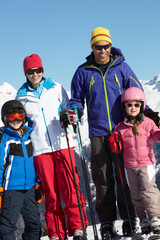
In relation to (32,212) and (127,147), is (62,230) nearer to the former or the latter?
(32,212)

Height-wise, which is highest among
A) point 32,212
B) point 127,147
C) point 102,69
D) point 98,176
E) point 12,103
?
point 102,69

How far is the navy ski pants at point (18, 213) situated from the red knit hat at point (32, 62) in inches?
66.3

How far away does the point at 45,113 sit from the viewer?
4.42 metres

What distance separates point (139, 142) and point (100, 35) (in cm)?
159

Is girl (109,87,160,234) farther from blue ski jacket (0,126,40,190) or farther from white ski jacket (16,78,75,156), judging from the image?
blue ski jacket (0,126,40,190)

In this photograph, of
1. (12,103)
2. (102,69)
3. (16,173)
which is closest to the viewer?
(16,173)

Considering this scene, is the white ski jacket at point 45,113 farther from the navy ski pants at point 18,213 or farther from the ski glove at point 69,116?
the navy ski pants at point 18,213

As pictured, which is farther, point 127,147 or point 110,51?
point 110,51

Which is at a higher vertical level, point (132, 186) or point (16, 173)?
point (16, 173)

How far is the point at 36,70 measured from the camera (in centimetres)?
457

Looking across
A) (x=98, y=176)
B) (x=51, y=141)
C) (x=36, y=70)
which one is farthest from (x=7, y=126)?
(x=98, y=176)

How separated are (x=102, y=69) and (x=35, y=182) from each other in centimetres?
177

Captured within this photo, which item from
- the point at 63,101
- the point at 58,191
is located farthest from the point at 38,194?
the point at 63,101

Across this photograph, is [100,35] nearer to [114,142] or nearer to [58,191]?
[114,142]
